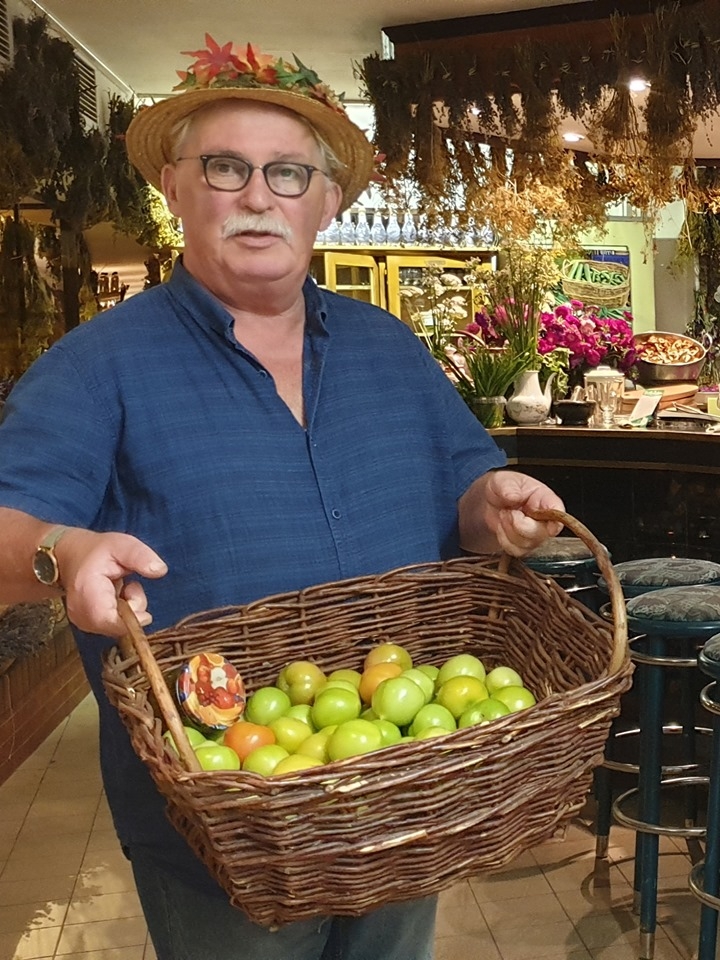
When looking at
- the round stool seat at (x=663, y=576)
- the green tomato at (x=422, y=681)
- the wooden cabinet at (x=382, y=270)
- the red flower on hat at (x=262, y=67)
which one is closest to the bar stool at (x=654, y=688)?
the round stool seat at (x=663, y=576)

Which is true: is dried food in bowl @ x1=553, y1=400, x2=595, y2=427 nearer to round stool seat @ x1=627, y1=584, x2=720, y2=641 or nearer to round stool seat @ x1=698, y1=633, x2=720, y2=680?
round stool seat @ x1=627, y1=584, x2=720, y2=641

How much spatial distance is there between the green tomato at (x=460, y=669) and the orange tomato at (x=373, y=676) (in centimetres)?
6

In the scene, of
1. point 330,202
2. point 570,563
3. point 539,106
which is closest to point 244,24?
point 539,106

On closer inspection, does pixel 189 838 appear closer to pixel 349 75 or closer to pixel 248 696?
pixel 248 696

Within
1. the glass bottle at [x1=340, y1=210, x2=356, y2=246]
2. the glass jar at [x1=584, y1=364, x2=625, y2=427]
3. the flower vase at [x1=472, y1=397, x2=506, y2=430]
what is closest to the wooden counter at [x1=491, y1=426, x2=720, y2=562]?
the flower vase at [x1=472, y1=397, x2=506, y2=430]

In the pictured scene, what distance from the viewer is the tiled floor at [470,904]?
2.79 m

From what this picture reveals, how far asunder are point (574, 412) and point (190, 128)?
314 cm

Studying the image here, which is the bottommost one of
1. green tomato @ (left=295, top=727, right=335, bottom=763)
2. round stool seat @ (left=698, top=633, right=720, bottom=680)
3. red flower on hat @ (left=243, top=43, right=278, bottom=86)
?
round stool seat @ (left=698, top=633, right=720, bottom=680)

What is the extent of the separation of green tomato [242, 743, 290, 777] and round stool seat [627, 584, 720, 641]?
1.49m

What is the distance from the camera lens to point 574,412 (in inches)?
180

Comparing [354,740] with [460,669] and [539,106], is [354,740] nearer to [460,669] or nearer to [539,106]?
[460,669]

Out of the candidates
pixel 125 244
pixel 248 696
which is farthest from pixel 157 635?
pixel 125 244

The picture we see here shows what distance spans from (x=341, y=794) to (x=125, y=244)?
19.7 ft

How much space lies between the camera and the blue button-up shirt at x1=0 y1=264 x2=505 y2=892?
4.89 feet
